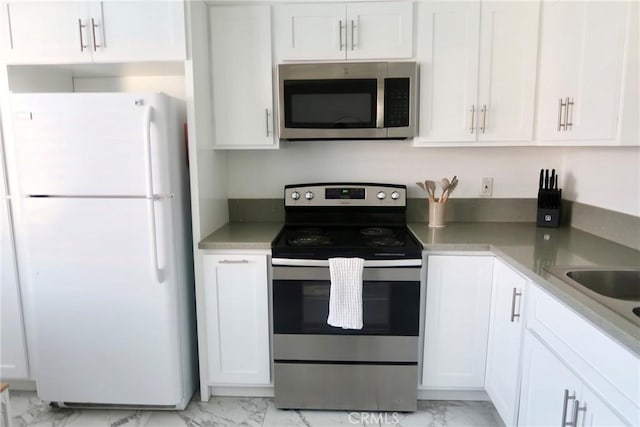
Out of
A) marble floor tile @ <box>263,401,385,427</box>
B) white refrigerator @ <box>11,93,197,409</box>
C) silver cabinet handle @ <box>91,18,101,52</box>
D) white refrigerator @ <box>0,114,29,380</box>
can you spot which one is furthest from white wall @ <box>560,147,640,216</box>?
white refrigerator @ <box>0,114,29,380</box>

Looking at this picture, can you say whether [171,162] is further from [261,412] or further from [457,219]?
[457,219]

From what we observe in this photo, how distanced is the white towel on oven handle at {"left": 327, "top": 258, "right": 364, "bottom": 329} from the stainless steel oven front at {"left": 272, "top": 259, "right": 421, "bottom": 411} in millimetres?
80

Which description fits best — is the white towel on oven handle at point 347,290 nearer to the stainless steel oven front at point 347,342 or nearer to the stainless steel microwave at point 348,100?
the stainless steel oven front at point 347,342

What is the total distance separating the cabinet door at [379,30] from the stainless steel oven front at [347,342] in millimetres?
1137

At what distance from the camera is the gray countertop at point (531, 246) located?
123cm

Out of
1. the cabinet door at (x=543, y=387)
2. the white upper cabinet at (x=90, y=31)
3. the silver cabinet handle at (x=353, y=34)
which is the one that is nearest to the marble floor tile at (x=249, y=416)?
the cabinet door at (x=543, y=387)

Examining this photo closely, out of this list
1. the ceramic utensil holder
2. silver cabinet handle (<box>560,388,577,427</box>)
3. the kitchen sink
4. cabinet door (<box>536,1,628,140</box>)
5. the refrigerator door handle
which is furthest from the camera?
the ceramic utensil holder

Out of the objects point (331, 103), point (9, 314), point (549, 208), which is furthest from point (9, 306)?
point (549, 208)

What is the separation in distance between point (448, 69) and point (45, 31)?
2.08 m

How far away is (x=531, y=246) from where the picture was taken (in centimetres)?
195

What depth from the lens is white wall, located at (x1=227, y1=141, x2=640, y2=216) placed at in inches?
99.3

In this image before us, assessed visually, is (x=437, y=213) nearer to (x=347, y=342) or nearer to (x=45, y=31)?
(x=347, y=342)

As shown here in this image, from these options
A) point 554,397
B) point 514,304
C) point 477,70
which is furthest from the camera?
point 477,70

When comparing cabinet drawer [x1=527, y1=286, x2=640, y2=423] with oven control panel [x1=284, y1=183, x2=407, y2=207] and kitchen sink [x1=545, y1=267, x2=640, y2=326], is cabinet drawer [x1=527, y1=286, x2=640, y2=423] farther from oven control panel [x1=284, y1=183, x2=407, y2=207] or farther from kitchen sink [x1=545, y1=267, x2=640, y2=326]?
oven control panel [x1=284, y1=183, x2=407, y2=207]
